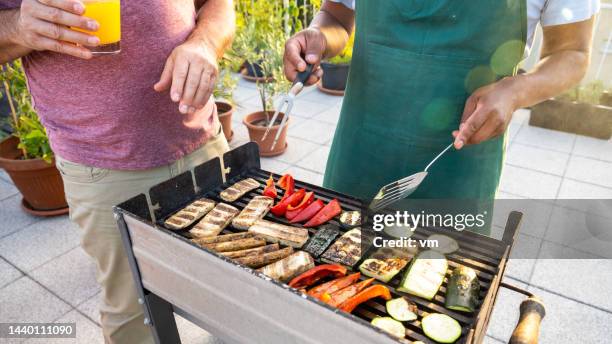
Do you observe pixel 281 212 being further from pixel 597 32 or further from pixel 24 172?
pixel 597 32

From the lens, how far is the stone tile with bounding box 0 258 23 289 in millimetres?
3395

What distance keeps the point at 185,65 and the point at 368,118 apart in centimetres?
95

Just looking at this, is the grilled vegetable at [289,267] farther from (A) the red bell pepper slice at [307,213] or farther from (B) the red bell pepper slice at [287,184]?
(B) the red bell pepper slice at [287,184]

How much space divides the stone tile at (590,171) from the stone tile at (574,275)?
1.51 m

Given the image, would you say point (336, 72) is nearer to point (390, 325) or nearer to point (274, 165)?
point (274, 165)

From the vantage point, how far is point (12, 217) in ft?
13.7

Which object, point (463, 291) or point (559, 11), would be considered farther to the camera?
point (559, 11)

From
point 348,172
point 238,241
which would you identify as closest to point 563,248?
point 348,172

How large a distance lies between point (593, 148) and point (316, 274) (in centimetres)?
566

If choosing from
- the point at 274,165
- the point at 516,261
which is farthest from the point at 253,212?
the point at 274,165

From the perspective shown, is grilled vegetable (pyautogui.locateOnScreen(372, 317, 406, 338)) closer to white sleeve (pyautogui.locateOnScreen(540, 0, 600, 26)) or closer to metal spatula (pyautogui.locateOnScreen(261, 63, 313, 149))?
metal spatula (pyautogui.locateOnScreen(261, 63, 313, 149))

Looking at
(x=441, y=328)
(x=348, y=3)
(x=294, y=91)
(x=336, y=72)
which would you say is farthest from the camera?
(x=336, y=72)

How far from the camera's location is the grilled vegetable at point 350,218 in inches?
67.0

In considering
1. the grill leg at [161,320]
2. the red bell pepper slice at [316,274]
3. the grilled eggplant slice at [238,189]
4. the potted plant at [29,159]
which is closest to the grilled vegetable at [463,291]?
the red bell pepper slice at [316,274]
